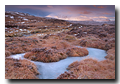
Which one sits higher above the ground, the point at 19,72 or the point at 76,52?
the point at 76,52

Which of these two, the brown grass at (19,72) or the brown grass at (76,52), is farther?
the brown grass at (76,52)

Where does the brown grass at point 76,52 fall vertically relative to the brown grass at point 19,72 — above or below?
above

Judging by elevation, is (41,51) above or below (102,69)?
above

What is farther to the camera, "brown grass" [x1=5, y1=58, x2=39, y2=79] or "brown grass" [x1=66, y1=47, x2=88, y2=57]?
"brown grass" [x1=66, y1=47, x2=88, y2=57]

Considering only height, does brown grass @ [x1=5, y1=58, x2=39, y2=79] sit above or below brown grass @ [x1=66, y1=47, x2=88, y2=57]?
below

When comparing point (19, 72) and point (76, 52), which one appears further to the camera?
point (76, 52)

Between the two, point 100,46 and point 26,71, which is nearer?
point 26,71
